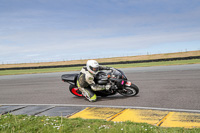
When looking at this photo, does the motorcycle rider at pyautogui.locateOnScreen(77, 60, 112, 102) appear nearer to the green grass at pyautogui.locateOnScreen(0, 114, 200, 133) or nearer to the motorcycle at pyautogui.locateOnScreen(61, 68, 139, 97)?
the motorcycle at pyautogui.locateOnScreen(61, 68, 139, 97)

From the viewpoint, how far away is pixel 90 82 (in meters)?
8.37

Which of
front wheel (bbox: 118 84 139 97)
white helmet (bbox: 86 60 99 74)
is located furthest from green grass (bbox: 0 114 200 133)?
front wheel (bbox: 118 84 139 97)

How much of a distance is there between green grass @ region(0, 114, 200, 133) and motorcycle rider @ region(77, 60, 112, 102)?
2746 mm

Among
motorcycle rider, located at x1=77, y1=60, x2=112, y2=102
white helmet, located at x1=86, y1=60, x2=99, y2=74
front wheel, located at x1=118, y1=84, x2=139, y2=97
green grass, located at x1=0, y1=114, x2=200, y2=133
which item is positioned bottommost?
green grass, located at x1=0, y1=114, x2=200, y2=133

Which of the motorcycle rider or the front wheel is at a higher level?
the motorcycle rider

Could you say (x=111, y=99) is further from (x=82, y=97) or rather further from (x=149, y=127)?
(x=149, y=127)

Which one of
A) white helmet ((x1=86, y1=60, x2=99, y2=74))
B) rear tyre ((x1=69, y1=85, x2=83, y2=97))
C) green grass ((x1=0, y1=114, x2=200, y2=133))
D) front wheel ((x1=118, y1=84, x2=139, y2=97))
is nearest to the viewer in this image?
green grass ((x1=0, y1=114, x2=200, y2=133))

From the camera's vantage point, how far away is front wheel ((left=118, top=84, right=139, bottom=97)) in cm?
845

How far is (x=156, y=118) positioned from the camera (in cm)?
551

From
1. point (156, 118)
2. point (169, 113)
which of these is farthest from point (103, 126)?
point (169, 113)

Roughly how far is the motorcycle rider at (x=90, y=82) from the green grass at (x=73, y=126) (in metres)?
2.75

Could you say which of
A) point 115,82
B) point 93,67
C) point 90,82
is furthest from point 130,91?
point 93,67

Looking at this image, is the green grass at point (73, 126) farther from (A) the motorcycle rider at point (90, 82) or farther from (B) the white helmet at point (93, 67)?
(B) the white helmet at point (93, 67)

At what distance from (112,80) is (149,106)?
1.87 metres
